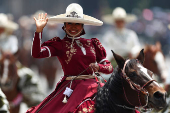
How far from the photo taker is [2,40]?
493 inches

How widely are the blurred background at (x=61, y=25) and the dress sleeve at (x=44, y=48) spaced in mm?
7339

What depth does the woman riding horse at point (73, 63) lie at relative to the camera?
4.73 metres

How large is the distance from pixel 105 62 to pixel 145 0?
Result: 82.7ft

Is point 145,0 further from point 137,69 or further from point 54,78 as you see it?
point 137,69

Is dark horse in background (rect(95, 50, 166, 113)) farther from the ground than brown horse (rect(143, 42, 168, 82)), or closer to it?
farther from the ground

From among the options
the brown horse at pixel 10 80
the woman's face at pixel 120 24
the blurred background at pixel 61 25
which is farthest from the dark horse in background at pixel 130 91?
the woman's face at pixel 120 24

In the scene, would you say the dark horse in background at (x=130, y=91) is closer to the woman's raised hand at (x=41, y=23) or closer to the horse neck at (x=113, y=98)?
the horse neck at (x=113, y=98)

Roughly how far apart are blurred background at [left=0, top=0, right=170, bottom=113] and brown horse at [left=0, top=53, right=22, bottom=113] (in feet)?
11.0

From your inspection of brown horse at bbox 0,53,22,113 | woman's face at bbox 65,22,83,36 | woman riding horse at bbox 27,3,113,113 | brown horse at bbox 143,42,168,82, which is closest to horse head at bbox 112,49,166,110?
woman riding horse at bbox 27,3,113,113

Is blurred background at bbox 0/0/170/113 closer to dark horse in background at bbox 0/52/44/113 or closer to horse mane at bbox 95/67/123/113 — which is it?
dark horse in background at bbox 0/52/44/113

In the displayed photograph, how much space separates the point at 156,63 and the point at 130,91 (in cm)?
632

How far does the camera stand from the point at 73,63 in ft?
16.5

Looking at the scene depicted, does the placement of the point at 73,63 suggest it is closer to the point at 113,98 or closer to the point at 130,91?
the point at 113,98

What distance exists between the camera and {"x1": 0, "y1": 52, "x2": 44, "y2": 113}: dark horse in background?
8.82 metres
